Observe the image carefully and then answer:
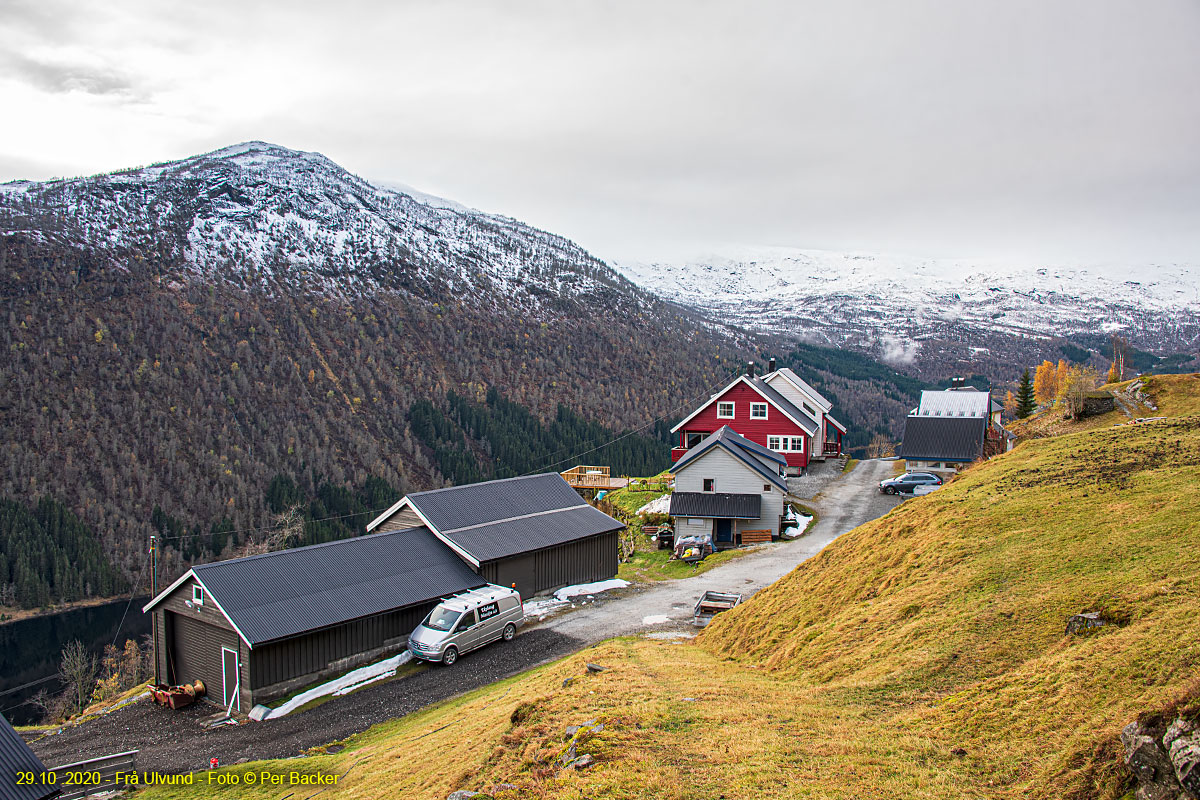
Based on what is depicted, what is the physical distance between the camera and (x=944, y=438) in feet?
153

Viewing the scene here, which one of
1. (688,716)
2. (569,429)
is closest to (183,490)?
(569,429)

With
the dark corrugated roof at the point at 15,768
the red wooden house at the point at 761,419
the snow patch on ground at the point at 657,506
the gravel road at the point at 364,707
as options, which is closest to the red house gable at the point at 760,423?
the red wooden house at the point at 761,419

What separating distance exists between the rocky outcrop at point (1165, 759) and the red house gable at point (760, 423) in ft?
157

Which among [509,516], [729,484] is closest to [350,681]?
[509,516]

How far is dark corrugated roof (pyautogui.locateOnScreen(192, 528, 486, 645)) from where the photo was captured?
74.2 feet

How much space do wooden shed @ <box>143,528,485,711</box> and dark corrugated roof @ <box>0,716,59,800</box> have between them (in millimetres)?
5909

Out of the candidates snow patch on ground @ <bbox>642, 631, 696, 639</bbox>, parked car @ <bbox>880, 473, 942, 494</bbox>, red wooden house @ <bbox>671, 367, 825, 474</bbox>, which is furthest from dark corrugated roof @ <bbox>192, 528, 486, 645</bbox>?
red wooden house @ <bbox>671, 367, 825, 474</bbox>

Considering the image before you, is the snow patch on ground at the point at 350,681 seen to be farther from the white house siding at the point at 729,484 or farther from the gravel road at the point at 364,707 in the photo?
the white house siding at the point at 729,484

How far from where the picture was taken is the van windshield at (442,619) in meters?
23.8

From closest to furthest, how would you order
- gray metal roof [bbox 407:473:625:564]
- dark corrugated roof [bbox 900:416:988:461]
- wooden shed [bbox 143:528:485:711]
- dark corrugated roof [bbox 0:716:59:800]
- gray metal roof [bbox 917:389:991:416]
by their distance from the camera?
dark corrugated roof [bbox 0:716:59:800]
wooden shed [bbox 143:528:485:711]
gray metal roof [bbox 407:473:625:564]
dark corrugated roof [bbox 900:416:988:461]
gray metal roof [bbox 917:389:991:416]

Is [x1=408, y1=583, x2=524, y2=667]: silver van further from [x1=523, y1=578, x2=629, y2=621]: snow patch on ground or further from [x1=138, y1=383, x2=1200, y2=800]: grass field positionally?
[x1=138, y1=383, x2=1200, y2=800]: grass field

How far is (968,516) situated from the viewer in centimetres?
1644

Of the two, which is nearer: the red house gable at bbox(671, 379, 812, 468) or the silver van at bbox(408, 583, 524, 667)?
the silver van at bbox(408, 583, 524, 667)

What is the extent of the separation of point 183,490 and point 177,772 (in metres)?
141
